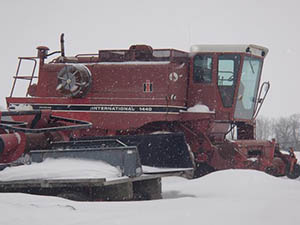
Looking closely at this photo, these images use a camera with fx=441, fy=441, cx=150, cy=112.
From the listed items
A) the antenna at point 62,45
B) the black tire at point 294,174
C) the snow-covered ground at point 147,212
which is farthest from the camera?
the black tire at point 294,174

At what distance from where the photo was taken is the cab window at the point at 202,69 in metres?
12.1

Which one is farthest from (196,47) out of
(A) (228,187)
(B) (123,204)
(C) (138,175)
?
(B) (123,204)

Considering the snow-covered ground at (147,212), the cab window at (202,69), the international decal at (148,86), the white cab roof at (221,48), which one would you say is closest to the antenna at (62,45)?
the international decal at (148,86)

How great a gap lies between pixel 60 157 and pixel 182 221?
9.10 ft

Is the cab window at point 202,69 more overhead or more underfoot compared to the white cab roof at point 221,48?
more underfoot

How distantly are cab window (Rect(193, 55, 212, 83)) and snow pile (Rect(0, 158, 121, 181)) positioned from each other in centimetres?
640

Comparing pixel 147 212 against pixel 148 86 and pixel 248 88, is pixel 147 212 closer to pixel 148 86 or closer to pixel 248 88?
pixel 148 86

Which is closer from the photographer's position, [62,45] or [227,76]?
[227,76]

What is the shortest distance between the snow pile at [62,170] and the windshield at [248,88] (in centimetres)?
683

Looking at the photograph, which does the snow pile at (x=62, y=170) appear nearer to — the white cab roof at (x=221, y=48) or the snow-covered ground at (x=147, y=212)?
the snow-covered ground at (x=147, y=212)

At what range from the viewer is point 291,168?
1263 cm

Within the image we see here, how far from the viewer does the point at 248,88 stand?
41.2ft

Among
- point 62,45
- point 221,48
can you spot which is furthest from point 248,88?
point 62,45

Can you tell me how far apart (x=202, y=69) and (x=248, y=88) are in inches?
59.3
